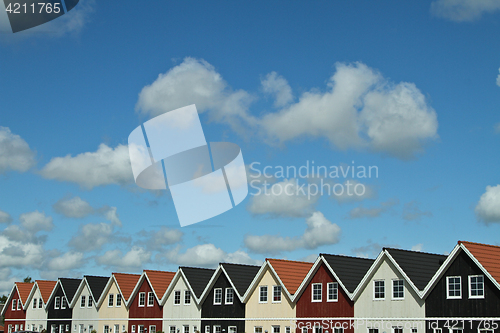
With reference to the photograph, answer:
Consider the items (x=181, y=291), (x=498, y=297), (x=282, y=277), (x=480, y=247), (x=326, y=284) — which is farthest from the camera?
(x=181, y=291)

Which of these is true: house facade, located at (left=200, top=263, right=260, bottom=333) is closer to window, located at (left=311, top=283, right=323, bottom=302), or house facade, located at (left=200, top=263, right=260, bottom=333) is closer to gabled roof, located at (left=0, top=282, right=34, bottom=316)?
window, located at (left=311, top=283, right=323, bottom=302)

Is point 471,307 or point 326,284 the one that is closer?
point 471,307

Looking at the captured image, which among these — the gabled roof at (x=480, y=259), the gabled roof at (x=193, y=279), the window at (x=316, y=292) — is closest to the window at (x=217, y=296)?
the gabled roof at (x=193, y=279)

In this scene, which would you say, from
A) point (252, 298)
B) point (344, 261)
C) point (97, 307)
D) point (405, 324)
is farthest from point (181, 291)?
point (405, 324)

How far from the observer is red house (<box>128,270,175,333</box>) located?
199 ft

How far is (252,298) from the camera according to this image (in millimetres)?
52031

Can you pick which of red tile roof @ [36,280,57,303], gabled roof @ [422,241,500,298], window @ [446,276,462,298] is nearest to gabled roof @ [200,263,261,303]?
gabled roof @ [422,241,500,298]

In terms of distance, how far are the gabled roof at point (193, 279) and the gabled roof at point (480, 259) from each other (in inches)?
943

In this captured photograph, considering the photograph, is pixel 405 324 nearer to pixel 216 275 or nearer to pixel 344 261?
pixel 344 261

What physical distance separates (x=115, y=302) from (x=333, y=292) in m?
29.6

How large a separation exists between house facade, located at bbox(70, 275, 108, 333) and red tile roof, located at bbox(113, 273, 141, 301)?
4.39 metres

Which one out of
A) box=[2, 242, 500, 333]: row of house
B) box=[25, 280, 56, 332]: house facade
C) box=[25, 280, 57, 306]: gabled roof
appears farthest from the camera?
box=[25, 280, 57, 306]: gabled roof

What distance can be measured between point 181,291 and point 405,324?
81.6ft

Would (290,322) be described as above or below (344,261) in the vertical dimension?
below
